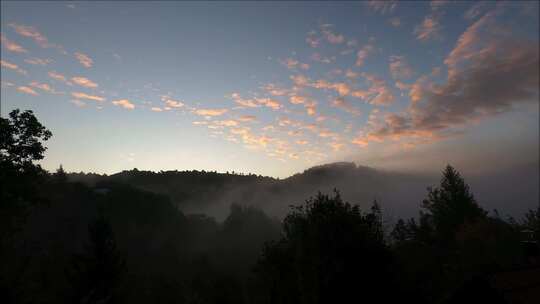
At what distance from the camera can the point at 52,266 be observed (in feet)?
215

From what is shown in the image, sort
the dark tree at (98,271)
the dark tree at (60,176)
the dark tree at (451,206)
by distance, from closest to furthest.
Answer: the dark tree at (98,271)
the dark tree at (451,206)
the dark tree at (60,176)

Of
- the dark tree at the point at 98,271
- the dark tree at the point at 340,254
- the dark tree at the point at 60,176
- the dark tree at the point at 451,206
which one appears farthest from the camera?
the dark tree at the point at 60,176

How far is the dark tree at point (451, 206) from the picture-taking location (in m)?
68.2

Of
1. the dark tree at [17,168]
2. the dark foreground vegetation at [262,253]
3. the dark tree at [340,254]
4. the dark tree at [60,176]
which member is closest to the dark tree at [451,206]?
the dark foreground vegetation at [262,253]

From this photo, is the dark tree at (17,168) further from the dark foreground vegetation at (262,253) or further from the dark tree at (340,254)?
the dark tree at (340,254)

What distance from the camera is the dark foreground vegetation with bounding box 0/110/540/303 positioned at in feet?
78.3

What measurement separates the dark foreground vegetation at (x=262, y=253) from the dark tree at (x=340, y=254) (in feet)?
0.25

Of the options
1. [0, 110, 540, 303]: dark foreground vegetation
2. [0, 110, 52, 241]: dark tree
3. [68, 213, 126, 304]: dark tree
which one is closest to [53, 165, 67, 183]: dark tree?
[0, 110, 540, 303]: dark foreground vegetation

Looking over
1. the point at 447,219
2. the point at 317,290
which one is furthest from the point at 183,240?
the point at 317,290

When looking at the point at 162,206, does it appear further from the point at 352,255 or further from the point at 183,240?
the point at 352,255

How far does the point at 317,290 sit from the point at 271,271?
11.6 metres

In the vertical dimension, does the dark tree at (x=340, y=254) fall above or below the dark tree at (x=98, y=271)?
above

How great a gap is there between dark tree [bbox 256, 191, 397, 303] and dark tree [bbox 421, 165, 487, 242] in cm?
4848

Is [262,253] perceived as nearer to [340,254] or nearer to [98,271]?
[340,254]
